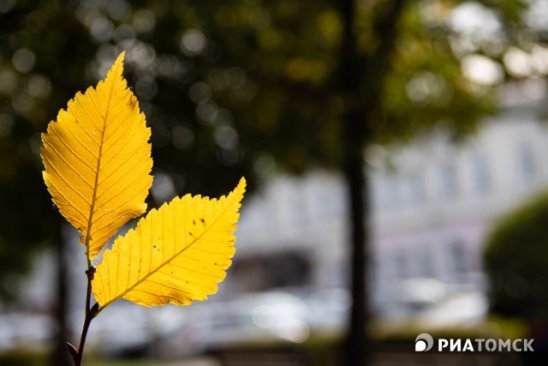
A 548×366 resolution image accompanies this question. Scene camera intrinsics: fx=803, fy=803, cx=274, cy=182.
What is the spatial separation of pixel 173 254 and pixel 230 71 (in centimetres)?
992

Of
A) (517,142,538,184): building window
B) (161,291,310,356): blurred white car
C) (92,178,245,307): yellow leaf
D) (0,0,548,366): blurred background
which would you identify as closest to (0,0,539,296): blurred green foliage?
(0,0,548,366): blurred background

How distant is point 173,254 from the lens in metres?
1.04

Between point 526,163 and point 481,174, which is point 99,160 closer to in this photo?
point 526,163

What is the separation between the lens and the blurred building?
37.6 m

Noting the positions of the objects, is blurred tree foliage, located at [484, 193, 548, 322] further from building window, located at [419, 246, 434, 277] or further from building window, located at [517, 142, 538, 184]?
building window, located at [419, 246, 434, 277]

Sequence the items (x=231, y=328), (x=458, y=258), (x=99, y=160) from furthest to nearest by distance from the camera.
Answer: (x=458, y=258) < (x=231, y=328) < (x=99, y=160)

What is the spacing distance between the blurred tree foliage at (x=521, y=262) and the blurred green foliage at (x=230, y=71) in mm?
5905

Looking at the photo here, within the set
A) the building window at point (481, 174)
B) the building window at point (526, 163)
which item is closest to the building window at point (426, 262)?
the building window at point (481, 174)

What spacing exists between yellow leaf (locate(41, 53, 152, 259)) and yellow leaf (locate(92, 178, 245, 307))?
0.10 ft

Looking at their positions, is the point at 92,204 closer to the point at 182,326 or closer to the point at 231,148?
the point at 231,148

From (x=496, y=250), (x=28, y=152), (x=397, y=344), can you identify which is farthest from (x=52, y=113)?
(x=496, y=250)

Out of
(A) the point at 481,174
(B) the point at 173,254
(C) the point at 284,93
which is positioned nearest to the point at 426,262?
(A) the point at 481,174

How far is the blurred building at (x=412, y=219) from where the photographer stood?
3759 centimetres

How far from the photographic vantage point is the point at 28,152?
11281 mm
